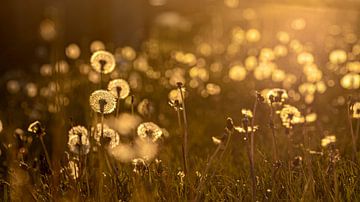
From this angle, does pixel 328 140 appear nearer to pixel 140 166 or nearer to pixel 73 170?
pixel 140 166

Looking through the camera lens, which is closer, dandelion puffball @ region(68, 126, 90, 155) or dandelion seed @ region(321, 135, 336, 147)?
dandelion puffball @ region(68, 126, 90, 155)

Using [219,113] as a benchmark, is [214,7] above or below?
above

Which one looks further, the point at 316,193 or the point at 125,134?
the point at 125,134

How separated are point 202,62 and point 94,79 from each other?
2.05 metres

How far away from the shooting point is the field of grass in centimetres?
286

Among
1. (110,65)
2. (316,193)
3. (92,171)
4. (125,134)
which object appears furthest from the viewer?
(125,134)

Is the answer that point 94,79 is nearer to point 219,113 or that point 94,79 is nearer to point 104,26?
point 219,113

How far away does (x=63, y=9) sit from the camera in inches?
489

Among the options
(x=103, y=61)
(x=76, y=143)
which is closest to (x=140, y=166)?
(x=76, y=143)

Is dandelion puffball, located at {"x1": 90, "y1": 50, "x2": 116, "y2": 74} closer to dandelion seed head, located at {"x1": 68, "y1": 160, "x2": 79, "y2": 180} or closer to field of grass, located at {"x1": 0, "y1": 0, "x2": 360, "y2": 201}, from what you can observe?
field of grass, located at {"x1": 0, "y1": 0, "x2": 360, "y2": 201}

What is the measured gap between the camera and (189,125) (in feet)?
17.0

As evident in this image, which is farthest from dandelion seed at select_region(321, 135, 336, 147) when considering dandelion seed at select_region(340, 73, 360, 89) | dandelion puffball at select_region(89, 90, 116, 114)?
dandelion seed at select_region(340, 73, 360, 89)

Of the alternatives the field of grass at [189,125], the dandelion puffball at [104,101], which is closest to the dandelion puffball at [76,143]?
the field of grass at [189,125]

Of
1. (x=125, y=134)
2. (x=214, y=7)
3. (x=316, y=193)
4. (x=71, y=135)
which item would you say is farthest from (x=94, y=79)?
(x=214, y=7)
